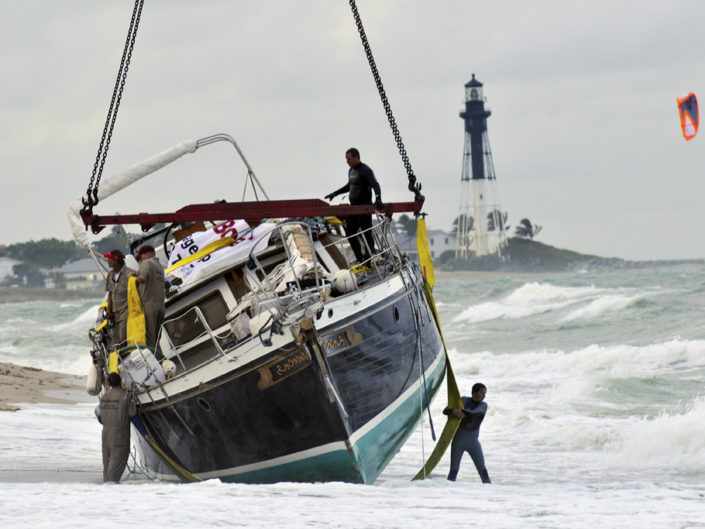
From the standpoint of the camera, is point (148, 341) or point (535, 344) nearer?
point (148, 341)

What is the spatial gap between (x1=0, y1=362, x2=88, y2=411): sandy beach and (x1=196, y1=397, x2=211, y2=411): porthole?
10.4 metres

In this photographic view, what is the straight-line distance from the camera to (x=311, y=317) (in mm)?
11258

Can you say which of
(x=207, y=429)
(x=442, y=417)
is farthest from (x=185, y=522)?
(x=442, y=417)

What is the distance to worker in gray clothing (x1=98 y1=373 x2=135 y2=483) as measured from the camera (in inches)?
475

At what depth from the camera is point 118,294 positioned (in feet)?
41.2

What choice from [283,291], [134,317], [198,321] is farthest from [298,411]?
[198,321]

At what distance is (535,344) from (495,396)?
15227 millimetres

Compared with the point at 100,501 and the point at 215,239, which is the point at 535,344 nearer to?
the point at 215,239

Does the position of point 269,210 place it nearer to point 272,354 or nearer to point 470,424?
point 272,354

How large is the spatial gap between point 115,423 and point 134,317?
120 cm

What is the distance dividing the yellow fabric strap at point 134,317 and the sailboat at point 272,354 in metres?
0.10

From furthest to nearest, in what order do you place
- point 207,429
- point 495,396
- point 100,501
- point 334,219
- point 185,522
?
point 495,396
point 334,219
point 207,429
point 100,501
point 185,522

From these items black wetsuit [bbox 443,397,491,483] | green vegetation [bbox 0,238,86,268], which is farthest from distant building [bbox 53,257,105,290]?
black wetsuit [bbox 443,397,491,483]

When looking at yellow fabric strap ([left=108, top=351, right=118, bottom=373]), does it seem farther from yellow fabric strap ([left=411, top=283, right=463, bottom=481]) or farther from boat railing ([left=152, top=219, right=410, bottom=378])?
yellow fabric strap ([left=411, top=283, right=463, bottom=481])
